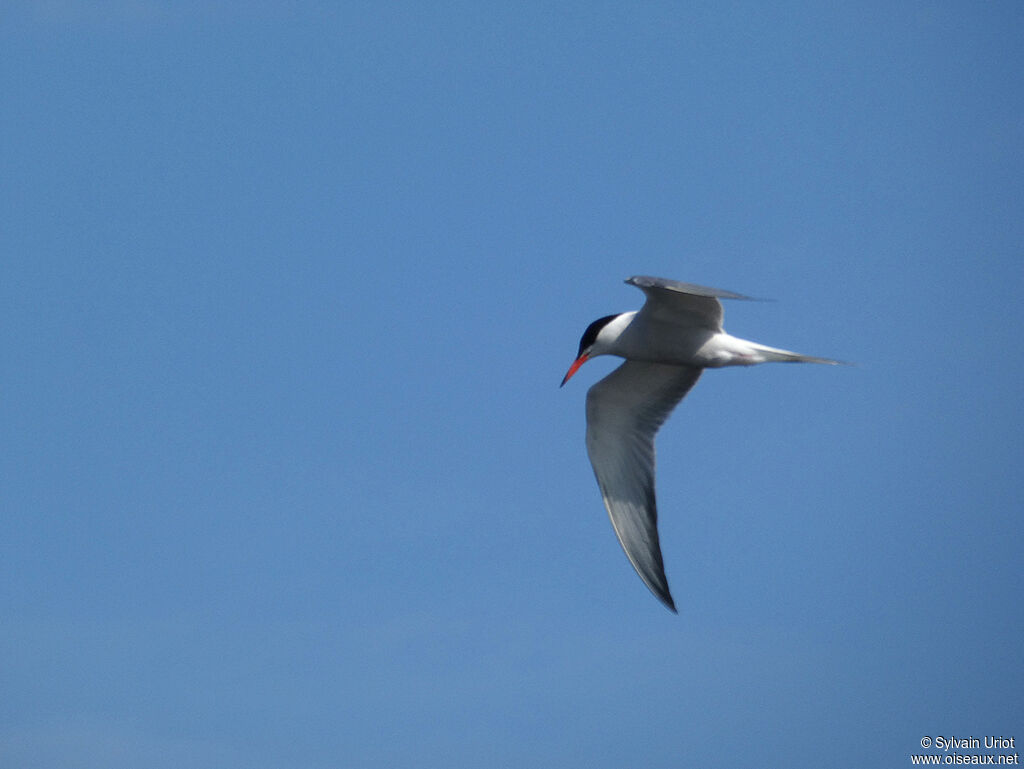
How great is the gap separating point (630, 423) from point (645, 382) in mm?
473

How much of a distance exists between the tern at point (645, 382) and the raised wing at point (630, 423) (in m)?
0.01

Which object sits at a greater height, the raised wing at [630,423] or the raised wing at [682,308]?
the raised wing at [682,308]

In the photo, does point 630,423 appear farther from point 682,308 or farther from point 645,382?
point 682,308

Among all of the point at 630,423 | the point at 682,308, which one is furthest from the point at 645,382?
the point at 682,308

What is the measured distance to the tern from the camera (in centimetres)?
1211

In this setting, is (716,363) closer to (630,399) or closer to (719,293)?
(630,399)

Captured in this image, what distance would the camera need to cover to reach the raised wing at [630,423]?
42.7 feet

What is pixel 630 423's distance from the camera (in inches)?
524

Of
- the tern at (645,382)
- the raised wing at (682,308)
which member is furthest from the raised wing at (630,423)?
the raised wing at (682,308)

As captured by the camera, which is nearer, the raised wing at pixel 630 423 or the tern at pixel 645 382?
the tern at pixel 645 382

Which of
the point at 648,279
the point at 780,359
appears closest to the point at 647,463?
the point at 780,359

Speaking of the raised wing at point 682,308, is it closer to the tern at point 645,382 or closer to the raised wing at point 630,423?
the tern at point 645,382

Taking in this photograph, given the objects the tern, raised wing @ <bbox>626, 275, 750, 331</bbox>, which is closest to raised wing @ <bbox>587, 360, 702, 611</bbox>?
the tern

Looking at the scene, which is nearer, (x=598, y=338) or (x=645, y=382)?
(x=598, y=338)
